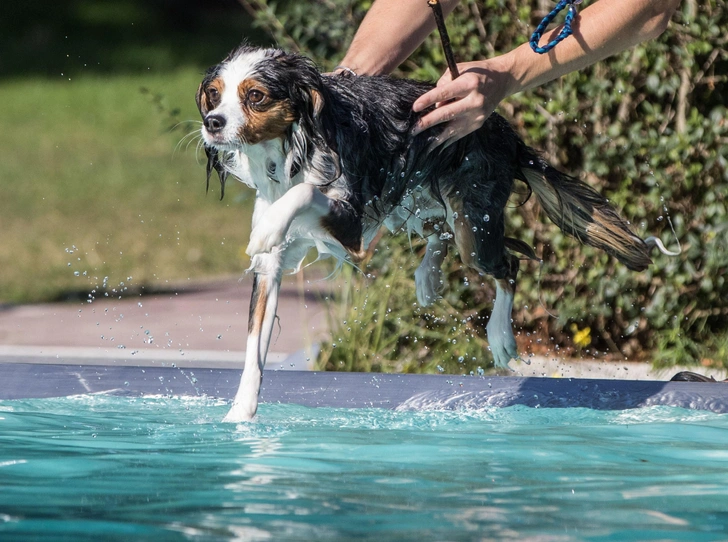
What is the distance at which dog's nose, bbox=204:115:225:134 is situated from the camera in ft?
10.9

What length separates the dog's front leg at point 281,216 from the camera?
10.8 feet

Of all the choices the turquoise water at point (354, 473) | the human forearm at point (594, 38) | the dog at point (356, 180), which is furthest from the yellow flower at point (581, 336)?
the human forearm at point (594, 38)

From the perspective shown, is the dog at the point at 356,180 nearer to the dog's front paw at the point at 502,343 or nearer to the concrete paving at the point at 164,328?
the dog's front paw at the point at 502,343

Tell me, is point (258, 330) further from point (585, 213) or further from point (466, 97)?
point (585, 213)

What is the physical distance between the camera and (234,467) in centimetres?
299

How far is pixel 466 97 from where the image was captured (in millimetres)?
3570

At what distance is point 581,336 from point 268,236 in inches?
95.5

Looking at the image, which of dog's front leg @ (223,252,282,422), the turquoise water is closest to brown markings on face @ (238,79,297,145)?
dog's front leg @ (223,252,282,422)

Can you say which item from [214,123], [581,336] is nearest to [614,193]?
[581,336]

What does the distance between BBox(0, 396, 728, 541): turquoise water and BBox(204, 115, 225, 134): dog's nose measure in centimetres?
91

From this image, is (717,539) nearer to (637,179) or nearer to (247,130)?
(247,130)

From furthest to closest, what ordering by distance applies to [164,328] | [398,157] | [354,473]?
[164,328], [398,157], [354,473]

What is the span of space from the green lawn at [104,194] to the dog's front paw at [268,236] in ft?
3.35

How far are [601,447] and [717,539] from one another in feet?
3.27
